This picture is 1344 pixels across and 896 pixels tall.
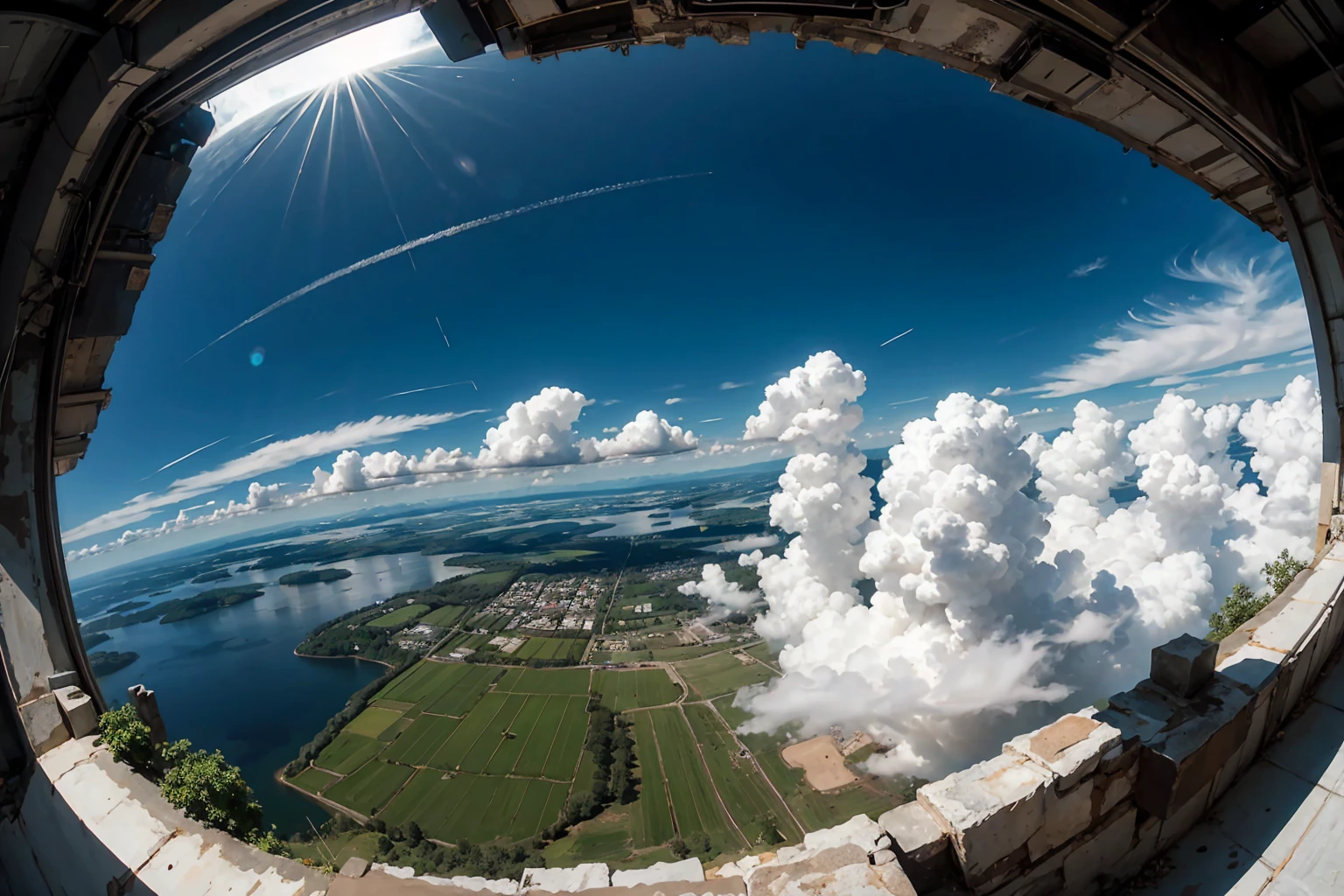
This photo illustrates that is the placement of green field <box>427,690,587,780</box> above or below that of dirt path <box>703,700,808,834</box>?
above

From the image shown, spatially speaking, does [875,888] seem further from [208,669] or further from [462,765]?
[208,669]

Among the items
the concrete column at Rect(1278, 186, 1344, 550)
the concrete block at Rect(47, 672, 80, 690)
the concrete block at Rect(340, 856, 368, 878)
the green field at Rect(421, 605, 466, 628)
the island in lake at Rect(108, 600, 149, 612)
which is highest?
the concrete column at Rect(1278, 186, 1344, 550)

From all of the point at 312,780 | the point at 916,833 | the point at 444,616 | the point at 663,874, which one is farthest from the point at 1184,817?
the point at 444,616

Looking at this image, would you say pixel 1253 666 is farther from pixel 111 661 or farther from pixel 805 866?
pixel 111 661

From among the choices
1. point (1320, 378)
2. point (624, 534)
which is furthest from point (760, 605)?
point (1320, 378)

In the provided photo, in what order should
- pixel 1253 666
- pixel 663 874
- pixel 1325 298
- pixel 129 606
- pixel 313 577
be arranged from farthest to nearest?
1. pixel 313 577
2. pixel 129 606
3. pixel 1325 298
4. pixel 1253 666
5. pixel 663 874

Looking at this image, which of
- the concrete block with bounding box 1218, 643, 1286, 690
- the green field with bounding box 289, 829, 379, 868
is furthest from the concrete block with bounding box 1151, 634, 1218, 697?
the green field with bounding box 289, 829, 379, 868

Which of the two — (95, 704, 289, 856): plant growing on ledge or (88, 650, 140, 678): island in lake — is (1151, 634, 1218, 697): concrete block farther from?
(88, 650, 140, 678): island in lake
